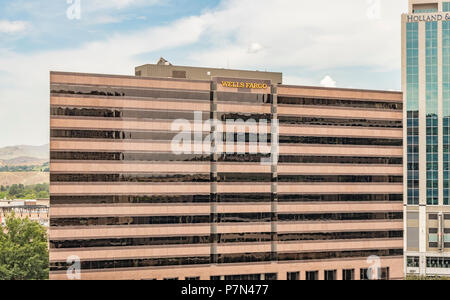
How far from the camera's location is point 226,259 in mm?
63750

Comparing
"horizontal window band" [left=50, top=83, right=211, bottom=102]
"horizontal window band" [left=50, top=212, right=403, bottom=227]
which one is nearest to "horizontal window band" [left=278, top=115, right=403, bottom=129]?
"horizontal window band" [left=50, top=212, right=403, bottom=227]

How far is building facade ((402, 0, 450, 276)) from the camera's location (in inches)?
3617

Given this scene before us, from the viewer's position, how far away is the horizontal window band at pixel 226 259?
58656 mm

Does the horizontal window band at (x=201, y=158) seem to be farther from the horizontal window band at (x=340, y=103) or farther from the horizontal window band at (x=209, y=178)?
the horizontal window band at (x=340, y=103)

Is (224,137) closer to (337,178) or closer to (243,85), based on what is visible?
(243,85)

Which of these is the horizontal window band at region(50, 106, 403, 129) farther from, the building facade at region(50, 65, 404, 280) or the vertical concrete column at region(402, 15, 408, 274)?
the vertical concrete column at region(402, 15, 408, 274)

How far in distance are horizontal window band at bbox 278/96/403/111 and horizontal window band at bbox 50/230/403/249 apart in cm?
1606

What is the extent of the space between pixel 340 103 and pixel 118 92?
2776 cm

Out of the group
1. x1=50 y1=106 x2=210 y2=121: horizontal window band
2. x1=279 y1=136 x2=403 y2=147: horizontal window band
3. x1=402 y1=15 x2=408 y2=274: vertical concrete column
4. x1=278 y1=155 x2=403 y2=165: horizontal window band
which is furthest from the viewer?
x1=402 y1=15 x2=408 y2=274: vertical concrete column

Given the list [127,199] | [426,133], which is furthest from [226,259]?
[426,133]

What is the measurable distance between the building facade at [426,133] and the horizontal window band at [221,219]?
2288cm

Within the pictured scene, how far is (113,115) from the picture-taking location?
198 ft
